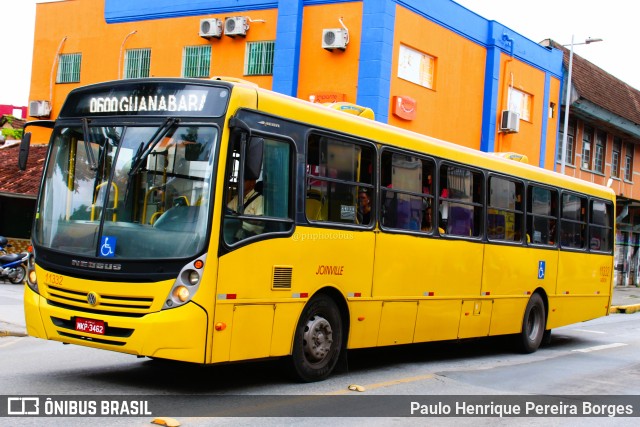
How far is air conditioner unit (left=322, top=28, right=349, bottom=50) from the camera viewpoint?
78.1 ft

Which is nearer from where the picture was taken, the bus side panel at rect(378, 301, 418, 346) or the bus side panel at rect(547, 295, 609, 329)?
the bus side panel at rect(378, 301, 418, 346)

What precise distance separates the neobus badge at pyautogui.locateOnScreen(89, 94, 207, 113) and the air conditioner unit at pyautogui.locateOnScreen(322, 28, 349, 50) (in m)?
15.6

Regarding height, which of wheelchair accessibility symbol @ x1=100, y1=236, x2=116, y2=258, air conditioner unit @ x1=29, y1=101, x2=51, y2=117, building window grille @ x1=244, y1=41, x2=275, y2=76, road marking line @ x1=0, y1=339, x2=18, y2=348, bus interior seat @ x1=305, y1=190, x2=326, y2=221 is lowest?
road marking line @ x1=0, y1=339, x2=18, y2=348

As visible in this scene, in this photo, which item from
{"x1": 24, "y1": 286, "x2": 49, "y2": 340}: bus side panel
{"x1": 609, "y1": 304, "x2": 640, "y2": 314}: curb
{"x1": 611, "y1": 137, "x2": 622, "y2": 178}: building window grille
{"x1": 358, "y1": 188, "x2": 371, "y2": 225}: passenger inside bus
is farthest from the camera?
{"x1": 611, "y1": 137, "x2": 622, "y2": 178}: building window grille

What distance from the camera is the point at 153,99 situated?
8.49 m

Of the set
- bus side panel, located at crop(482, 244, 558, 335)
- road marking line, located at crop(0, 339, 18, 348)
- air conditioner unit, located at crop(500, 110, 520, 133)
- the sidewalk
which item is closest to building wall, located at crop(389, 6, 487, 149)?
air conditioner unit, located at crop(500, 110, 520, 133)

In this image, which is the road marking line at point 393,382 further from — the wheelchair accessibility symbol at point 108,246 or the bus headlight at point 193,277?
the wheelchair accessibility symbol at point 108,246

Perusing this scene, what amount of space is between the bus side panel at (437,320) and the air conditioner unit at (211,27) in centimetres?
→ 1676

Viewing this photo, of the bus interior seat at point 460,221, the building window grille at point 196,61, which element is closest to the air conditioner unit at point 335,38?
the building window grille at point 196,61

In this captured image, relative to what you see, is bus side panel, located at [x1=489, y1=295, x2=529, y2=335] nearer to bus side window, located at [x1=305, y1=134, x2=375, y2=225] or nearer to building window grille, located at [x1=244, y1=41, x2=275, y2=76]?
bus side window, located at [x1=305, y1=134, x2=375, y2=225]

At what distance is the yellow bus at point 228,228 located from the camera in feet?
26.0

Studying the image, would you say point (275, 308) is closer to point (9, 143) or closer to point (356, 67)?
point (356, 67)

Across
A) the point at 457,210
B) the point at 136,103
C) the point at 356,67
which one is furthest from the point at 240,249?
the point at 356,67

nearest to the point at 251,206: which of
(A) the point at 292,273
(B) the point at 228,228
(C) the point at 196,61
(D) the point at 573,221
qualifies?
(B) the point at 228,228
